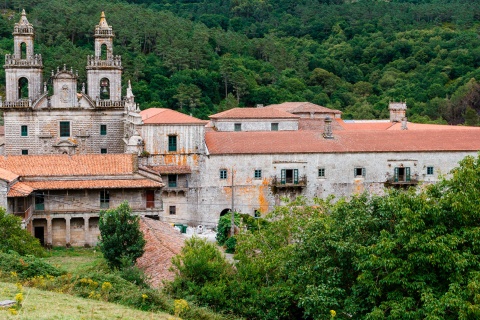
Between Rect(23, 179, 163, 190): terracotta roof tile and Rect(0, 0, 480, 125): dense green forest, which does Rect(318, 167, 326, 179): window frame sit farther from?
Rect(0, 0, 480, 125): dense green forest

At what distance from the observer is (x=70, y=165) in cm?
3944

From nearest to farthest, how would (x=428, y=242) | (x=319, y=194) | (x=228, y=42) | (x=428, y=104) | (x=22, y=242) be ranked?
(x=428, y=242), (x=22, y=242), (x=319, y=194), (x=428, y=104), (x=228, y=42)

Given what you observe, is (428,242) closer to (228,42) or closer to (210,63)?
(210,63)

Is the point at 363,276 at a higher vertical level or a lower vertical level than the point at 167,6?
lower

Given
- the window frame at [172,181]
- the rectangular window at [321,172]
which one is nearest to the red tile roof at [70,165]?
the window frame at [172,181]

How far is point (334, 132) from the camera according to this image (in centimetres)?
4816

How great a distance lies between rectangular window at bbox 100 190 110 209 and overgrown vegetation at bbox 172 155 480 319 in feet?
44.5

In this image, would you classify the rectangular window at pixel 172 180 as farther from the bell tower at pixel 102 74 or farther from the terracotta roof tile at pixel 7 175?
the terracotta roof tile at pixel 7 175

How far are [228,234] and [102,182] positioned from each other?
23.5ft

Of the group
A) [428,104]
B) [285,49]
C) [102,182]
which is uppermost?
[285,49]

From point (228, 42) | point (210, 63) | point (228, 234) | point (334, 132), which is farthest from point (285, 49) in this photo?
point (228, 234)

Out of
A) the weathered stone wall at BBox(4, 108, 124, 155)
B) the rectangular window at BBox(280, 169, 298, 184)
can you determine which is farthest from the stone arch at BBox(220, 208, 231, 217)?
the weathered stone wall at BBox(4, 108, 124, 155)

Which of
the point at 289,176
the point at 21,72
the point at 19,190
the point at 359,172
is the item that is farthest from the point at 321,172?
the point at 21,72

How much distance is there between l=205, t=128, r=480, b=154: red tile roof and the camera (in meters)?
44.9
